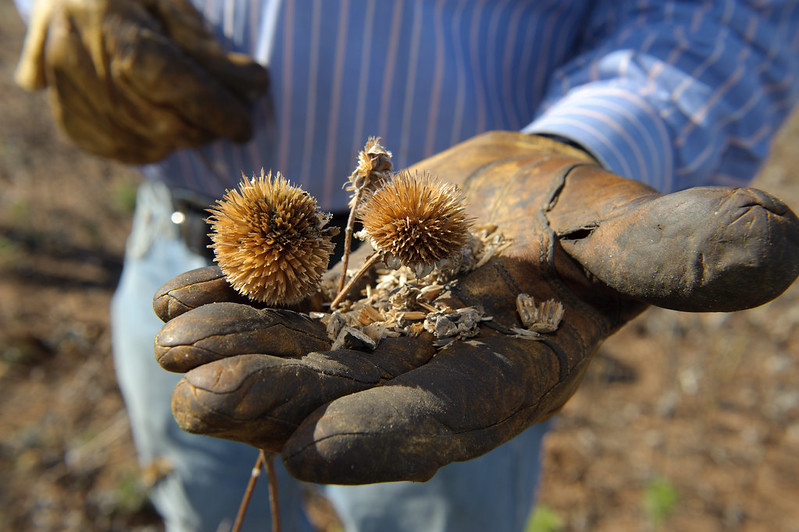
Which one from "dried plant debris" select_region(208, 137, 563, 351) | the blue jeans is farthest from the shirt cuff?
the blue jeans

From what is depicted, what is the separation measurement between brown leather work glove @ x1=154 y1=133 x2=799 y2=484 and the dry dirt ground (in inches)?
65.3

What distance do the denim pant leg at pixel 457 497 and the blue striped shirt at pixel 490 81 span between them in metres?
0.99

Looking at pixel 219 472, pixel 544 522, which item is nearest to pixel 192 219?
pixel 219 472

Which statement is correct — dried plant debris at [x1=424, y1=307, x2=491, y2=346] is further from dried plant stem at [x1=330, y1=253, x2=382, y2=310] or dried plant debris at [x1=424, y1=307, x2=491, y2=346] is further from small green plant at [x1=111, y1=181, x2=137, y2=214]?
small green plant at [x1=111, y1=181, x2=137, y2=214]

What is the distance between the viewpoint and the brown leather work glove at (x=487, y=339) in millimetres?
1003

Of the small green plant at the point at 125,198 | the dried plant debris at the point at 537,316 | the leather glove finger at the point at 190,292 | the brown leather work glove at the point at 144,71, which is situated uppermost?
the brown leather work glove at the point at 144,71

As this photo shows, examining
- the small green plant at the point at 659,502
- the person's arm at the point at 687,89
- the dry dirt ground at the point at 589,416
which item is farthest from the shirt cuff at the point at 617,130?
the dry dirt ground at the point at 589,416

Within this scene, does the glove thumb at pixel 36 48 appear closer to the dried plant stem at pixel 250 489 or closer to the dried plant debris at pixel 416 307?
the dried plant debris at pixel 416 307

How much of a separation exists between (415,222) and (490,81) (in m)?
1.06

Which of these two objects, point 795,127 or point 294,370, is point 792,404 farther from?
point 795,127

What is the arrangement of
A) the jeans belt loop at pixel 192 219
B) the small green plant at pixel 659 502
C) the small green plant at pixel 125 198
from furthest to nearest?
the small green plant at pixel 125 198, the small green plant at pixel 659 502, the jeans belt loop at pixel 192 219

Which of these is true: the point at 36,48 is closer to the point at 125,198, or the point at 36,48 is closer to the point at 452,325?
the point at 452,325

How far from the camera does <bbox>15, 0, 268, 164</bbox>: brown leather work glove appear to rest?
6.15 feet

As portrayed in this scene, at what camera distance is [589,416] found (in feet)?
12.5
